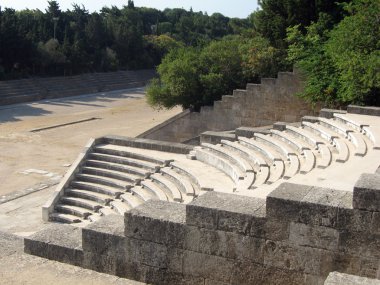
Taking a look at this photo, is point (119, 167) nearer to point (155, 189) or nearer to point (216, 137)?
point (155, 189)

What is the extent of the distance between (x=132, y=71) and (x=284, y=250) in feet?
187

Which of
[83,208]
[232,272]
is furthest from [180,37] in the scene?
[232,272]

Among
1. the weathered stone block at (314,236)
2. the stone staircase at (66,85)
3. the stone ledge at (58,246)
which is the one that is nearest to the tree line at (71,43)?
the stone staircase at (66,85)

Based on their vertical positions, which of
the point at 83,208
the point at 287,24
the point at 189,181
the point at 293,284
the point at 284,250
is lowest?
the point at 83,208

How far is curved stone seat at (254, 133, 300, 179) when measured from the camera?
10.0 metres

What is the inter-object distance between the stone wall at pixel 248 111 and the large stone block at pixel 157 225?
553 inches

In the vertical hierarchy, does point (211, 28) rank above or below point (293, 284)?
above

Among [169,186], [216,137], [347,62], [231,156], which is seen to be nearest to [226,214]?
[169,186]

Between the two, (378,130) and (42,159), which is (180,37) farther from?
(378,130)

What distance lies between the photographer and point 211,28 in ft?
270

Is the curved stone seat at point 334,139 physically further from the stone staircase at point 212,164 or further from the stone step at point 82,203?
the stone step at point 82,203

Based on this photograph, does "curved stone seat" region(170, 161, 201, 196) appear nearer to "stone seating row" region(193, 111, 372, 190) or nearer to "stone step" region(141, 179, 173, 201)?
"stone step" region(141, 179, 173, 201)

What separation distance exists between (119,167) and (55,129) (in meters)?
14.0

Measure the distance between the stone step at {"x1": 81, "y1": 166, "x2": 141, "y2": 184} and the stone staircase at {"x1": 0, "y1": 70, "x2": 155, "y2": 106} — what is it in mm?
26079
